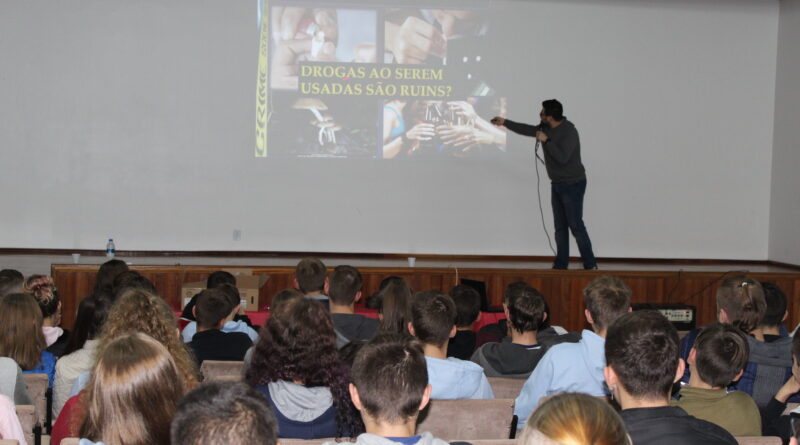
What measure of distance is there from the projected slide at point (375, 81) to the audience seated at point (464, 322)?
4.34m

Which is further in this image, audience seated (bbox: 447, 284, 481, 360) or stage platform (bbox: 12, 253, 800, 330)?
stage platform (bbox: 12, 253, 800, 330)

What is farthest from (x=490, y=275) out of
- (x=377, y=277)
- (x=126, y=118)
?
(x=126, y=118)

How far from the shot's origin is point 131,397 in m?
1.60

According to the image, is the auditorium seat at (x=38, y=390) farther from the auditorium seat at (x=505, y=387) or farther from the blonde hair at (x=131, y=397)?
the auditorium seat at (x=505, y=387)

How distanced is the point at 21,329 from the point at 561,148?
483 centimetres

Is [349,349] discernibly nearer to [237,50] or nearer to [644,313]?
[644,313]

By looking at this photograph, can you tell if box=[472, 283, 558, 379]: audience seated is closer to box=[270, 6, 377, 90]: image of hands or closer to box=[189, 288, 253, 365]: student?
box=[189, 288, 253, 365]: student

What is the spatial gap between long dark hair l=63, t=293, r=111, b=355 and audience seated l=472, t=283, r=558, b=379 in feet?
4.91

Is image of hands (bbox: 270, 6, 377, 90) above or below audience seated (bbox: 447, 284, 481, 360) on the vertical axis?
above

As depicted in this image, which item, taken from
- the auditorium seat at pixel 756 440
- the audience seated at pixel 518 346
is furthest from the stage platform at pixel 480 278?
the auditorium seat at pixel 756 440

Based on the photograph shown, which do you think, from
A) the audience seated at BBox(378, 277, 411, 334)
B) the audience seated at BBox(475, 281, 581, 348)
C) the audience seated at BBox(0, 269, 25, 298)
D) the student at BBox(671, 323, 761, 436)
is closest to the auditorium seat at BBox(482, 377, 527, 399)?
the audience seated at BBox(475, 281, 581, 348)

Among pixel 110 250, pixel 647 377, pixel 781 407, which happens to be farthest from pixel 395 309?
pixel 110 250

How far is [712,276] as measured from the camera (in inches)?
274

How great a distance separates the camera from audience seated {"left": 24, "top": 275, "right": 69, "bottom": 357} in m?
3.57
